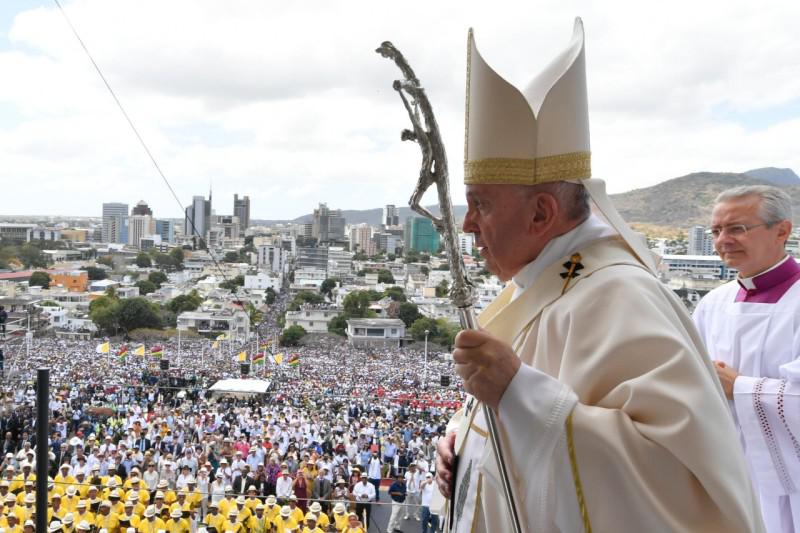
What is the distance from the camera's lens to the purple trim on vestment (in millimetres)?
1503

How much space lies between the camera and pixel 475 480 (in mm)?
918

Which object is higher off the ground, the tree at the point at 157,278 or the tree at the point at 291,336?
the tree at the point at 157,278

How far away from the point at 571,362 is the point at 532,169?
26 centimetres

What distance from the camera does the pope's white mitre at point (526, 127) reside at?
0.89 m

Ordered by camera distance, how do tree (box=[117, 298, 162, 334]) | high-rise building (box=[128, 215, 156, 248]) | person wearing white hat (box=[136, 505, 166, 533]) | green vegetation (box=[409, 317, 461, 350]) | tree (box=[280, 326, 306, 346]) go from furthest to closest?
high-rise building (box=[128, 215, 156, 248])
tree (box=[280, 326, 306, 346])
tree (box=[117, 298, 162, 334])
green vegetation (box=[409, 317, 461, 350])
person wearing white hat (box=[136, 505, 166, 533])

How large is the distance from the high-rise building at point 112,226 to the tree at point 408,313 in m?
16.3

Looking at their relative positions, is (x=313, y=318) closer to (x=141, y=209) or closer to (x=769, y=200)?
(x=141, y=209)

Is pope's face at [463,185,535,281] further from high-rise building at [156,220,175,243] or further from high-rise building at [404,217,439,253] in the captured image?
high-rise building at [156,220,175,243]

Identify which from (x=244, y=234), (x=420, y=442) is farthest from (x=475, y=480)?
(x=244, y=234)

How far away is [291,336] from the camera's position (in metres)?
27.3

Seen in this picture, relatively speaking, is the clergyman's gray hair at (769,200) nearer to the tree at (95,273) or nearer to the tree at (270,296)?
the tree at (95,273)

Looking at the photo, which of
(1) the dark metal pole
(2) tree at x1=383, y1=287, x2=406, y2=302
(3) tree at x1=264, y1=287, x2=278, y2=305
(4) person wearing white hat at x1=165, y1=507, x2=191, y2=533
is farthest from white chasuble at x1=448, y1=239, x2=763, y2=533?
(3) tree at x1=264, y1=287, x2=278, y2=305

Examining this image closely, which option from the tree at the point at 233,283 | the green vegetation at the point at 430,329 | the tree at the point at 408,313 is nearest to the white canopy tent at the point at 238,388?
the green vegetation at the point at 430,329

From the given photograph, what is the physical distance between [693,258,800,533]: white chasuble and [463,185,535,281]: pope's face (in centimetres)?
76
